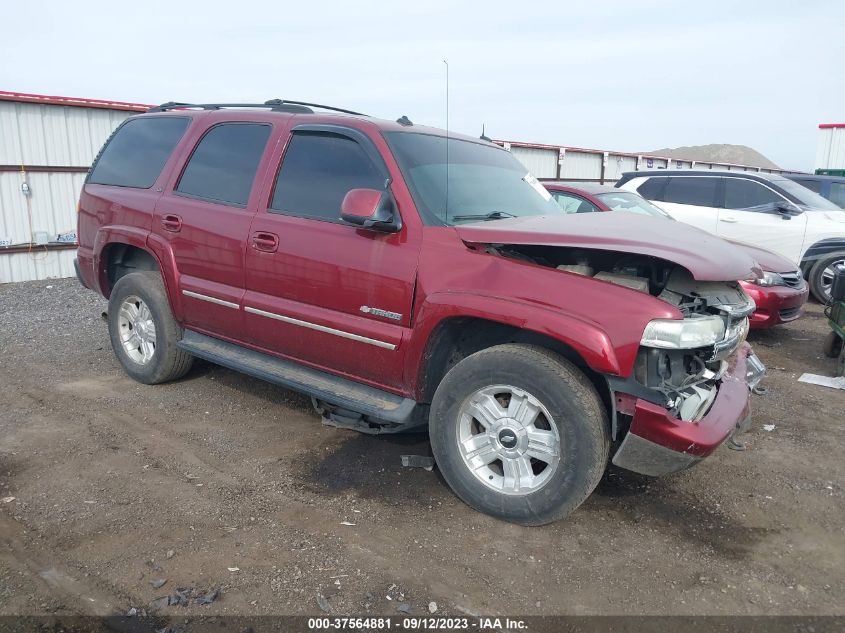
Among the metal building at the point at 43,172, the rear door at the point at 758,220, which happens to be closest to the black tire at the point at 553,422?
the rear door at the point at 758,220

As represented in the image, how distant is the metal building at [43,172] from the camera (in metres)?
9.94

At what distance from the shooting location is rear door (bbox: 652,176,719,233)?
951 cm

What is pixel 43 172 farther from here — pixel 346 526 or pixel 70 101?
pixel 346 526

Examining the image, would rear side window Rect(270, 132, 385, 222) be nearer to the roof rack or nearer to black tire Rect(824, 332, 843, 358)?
the roof rack

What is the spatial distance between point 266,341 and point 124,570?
67.4 inches

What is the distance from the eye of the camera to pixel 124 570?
2.78m

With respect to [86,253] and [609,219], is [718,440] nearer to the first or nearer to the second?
[609,219]

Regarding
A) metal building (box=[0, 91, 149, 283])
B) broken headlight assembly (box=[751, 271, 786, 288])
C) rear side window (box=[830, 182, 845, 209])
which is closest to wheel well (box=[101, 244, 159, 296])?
broken headlight assembly (box=[751, 271, 786, 288])

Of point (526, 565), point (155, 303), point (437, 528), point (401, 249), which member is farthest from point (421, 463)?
point (155, 303)

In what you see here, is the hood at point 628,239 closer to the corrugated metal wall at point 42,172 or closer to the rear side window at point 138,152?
the rear side window at point 138,152

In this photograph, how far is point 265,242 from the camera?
13.1ft

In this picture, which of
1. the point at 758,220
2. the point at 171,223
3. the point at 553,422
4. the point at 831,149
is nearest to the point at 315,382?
the point at 553,422

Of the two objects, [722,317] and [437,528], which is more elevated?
A: [722,317]

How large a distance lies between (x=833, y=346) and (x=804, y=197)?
155 inches
